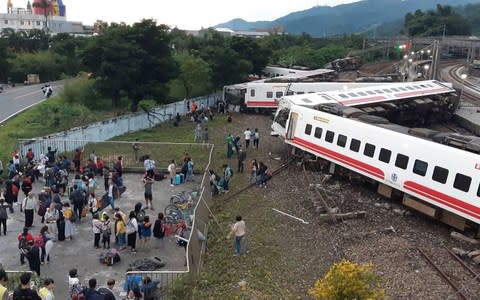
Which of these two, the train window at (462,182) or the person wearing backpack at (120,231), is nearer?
the person wearing backpack at (120,231)

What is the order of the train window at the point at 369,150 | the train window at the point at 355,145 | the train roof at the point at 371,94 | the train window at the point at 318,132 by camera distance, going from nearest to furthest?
the train window at the point at 369,150 < the train window at the point at 355,145 < the train window at the point at 318,132 < the train roof at the point at 371,94

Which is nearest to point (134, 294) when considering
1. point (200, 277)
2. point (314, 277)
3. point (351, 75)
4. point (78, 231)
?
point (200, 277)

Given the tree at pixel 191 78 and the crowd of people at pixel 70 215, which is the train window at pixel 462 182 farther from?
the tree at pixel 191 78

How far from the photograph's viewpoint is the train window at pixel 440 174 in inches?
585

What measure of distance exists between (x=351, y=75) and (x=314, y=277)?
1826 inches

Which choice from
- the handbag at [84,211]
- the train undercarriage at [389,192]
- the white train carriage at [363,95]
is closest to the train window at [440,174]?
the train undercarriage at [389,192]

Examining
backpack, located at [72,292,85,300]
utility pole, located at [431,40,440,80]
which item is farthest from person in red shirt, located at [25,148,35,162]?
utility pole, located at [431,40,440,80]

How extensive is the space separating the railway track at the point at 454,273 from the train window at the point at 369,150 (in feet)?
16.3

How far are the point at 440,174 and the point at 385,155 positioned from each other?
101 inches

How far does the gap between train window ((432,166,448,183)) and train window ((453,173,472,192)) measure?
393 millimetres

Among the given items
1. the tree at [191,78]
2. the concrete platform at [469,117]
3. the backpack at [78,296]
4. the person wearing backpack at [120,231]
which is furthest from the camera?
the tree at [191,78]

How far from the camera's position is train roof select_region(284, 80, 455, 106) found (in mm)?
24219

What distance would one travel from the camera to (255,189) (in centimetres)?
1934

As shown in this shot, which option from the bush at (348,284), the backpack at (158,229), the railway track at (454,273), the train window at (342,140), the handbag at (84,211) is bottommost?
the railway track at (454,273)
